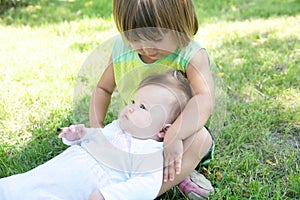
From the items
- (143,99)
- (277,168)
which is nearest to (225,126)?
(277,168)

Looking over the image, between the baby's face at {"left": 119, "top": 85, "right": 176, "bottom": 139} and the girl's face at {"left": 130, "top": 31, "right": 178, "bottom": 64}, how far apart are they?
0.13 m

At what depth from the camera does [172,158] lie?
4.71 feet

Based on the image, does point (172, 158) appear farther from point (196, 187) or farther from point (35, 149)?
point (35, 149)

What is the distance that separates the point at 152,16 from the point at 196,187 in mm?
633

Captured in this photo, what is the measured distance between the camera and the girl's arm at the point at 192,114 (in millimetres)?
1437

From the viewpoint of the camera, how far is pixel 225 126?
2090mm

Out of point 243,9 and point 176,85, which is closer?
point 176,85

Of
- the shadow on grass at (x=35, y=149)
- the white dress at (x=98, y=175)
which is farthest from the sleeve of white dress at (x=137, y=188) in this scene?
the shadow on grass at (x=35, y=149)

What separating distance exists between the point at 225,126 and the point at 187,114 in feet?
2.21

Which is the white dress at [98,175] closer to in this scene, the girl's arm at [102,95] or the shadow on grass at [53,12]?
the girl's arm at [102,95]

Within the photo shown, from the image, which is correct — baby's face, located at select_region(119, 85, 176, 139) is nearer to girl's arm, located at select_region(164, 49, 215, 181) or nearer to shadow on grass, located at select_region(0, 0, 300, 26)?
girl's arm, located at select_region(164, 49, 215, 181)

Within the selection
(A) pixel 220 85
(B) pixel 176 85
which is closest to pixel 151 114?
(B) pixel 176 85

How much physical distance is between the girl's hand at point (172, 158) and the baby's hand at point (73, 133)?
0.31 meters

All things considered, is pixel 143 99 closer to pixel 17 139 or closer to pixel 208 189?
pixel 208 189
